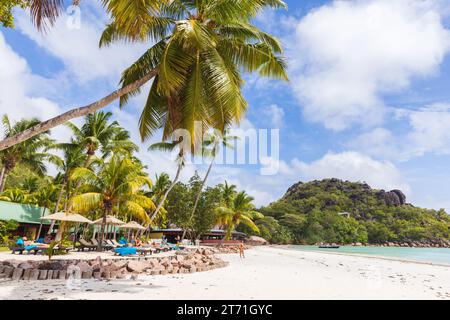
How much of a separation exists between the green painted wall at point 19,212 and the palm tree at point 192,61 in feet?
64.1

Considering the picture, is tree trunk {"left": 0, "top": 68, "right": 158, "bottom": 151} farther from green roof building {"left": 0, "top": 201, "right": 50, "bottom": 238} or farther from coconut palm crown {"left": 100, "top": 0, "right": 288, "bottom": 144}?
green roof building {"left": 0, "top": 201, "right": 50, "bottom": 238}

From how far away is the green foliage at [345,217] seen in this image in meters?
76.8

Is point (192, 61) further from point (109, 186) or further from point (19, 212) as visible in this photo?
point (19, 212)

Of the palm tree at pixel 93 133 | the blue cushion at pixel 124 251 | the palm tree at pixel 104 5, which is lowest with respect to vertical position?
the blue cushion at pixel 124 251

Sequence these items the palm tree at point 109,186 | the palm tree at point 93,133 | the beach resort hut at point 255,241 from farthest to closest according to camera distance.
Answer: the beach resort hut at point 255,241 → the palm tree at point 93,133 → the palm tree at point 109,186

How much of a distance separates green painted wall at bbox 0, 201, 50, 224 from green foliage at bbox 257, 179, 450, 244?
155 ft

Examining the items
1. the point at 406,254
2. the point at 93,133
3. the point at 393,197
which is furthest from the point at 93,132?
the point at 393,197

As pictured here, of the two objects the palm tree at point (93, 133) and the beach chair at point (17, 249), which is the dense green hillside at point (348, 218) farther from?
the beach chair at point (17, 249)

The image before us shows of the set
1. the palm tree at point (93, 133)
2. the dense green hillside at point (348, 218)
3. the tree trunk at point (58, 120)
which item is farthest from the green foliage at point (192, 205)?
the dense green hillside at point (348, 218)

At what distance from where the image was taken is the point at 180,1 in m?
9.42

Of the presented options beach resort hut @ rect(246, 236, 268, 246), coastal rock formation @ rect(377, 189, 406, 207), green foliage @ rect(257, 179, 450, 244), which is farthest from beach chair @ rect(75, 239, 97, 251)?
coastal rock formation @ rect(377, 189, 406, 207)

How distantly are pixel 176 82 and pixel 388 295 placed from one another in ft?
23.9
